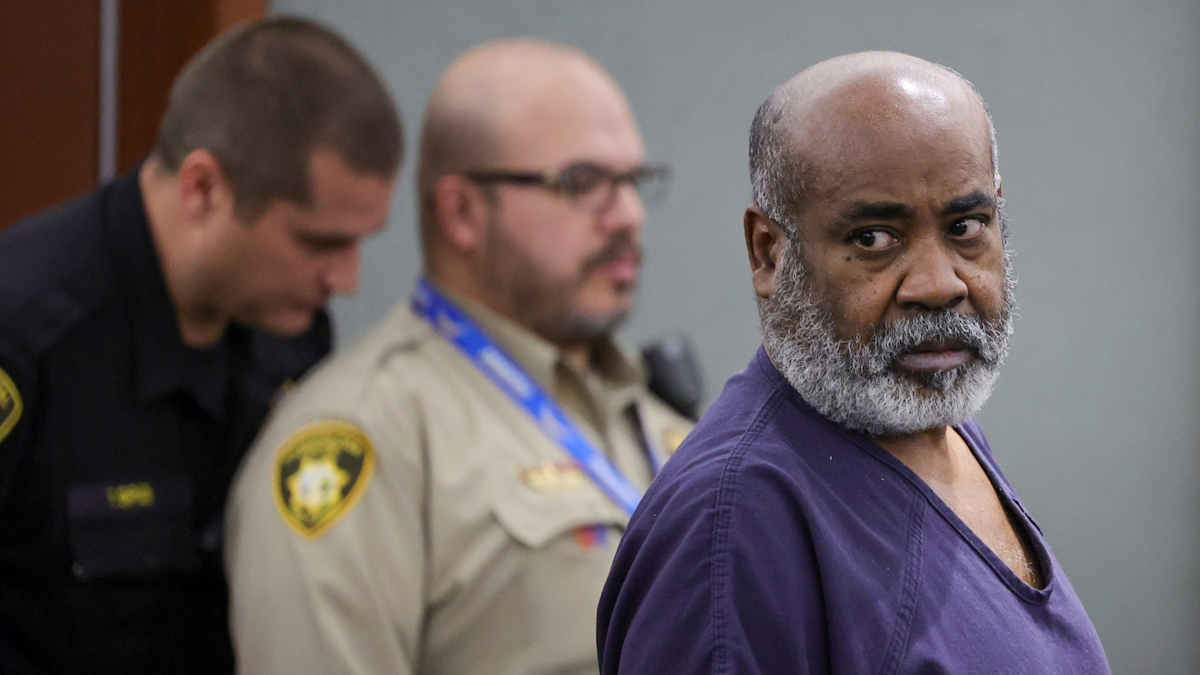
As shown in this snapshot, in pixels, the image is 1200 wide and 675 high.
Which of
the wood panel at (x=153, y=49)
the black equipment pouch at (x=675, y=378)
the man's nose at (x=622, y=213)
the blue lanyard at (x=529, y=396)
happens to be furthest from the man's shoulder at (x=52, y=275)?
the black equipment pouch at (x=675, y=378)

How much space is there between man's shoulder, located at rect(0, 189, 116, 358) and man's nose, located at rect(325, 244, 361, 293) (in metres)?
0.31

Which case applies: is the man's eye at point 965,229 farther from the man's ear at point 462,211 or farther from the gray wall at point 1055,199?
the gray wall at point 1055,199

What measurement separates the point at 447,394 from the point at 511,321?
0.61 ft

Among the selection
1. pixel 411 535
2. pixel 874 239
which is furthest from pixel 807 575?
pixel 411 535

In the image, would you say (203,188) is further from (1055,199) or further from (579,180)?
(1055,199)

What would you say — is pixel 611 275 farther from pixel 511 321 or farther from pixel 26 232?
pixel 26 232

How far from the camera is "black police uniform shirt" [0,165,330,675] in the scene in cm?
149

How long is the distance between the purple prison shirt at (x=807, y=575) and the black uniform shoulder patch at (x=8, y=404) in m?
0.92

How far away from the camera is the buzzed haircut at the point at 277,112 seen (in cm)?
171

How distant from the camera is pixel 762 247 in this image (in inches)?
34.4

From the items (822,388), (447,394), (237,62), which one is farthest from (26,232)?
(822,388)

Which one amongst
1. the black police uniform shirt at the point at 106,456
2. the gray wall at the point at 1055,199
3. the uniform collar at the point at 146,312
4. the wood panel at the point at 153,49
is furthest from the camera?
the gray wall at the point at 1055,199

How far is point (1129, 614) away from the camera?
233 centimetres

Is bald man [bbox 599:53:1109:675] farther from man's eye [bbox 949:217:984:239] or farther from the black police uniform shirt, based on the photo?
the black police uniform shirt
